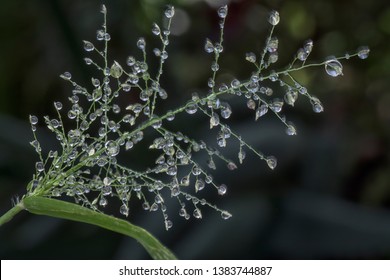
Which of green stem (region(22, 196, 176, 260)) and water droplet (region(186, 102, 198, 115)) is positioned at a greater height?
water droplet (region(186, 102, 198, 115))

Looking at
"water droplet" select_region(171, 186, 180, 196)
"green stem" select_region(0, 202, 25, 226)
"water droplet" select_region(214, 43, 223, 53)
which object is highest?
"water droplet" select_region(214, 43, 223, 53)

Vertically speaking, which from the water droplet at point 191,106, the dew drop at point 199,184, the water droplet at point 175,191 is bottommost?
the water droplet at point 175,191

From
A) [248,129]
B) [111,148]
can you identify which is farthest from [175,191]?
[248,129]

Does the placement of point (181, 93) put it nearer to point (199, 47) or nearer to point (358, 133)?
point (199, 47)

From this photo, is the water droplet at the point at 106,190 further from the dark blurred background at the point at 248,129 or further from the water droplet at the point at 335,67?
the dark blurred background at the point at 248,129

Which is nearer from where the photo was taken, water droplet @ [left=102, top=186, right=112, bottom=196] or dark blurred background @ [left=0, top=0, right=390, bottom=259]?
water droplet @ [left=102, top=186, right=112, bottom=196]

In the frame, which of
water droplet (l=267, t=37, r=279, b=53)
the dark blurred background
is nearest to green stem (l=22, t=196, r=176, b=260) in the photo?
water droplet (l=267, t=37, r=279, b=53)

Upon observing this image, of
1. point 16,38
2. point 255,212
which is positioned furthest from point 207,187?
point 16,38

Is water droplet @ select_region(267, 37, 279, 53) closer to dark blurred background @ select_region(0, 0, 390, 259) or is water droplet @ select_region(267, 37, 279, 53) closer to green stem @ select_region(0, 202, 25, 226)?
green stem @ select_region(0, 202, 25, 226)

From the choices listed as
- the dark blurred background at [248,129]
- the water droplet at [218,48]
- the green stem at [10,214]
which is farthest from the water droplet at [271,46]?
the dark blurred background at [248,129]
